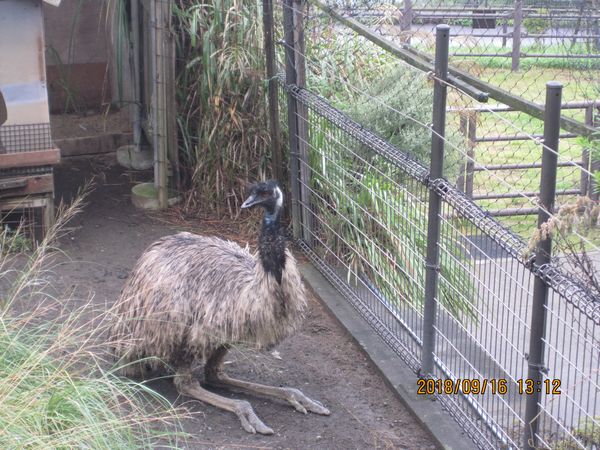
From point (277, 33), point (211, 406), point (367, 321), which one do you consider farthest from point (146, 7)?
point (211, 406)

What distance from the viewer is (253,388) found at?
4828 mm

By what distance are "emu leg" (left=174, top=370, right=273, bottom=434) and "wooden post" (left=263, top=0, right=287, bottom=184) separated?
88.2 inches

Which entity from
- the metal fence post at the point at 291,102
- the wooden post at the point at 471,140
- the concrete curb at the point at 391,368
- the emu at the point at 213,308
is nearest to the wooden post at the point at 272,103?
the metal fence post at the point at 291,102

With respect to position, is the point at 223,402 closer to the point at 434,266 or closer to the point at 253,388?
the point at 253,388

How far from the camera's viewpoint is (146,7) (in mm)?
7508

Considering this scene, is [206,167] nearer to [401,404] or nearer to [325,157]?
[325,157]

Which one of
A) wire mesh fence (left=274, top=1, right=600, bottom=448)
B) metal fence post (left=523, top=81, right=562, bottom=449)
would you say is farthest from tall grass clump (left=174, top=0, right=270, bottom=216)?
metal fence post (left=523, top=81, right=562, bottom=449)

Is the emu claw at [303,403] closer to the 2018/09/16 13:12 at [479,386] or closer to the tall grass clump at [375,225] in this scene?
the 2018/09/16 13:12 at [479,386]

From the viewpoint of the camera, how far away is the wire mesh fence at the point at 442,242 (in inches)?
146

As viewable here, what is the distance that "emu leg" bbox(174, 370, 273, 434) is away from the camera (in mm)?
4469

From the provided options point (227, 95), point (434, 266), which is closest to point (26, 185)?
point (227, 95)

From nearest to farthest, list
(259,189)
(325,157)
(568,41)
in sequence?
(568,41) < (259,189) < (325,157)

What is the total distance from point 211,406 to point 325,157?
1.93 m

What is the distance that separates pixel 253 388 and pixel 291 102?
219 centimetres
